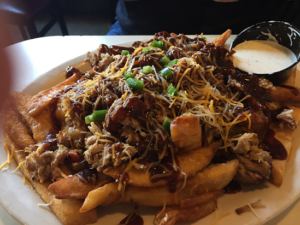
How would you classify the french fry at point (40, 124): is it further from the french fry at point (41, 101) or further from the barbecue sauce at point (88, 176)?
the barbecue sauce at point (88, 176)

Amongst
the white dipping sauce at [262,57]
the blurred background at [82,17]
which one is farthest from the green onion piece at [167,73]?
the blurred background at [82,17]

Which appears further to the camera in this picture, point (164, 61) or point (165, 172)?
point (164, 61)

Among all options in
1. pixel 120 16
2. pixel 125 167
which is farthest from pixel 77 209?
pixel 120 16

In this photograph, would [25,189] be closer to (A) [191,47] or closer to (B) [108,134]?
(B) [108,134]

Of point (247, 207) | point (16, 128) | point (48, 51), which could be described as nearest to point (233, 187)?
point (247, 207)

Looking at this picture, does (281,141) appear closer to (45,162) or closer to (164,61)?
(164,61)
